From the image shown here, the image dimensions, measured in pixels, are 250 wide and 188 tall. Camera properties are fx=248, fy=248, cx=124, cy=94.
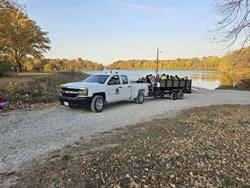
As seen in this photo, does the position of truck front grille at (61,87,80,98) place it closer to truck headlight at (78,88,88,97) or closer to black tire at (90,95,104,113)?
truck headlight at (78,88,88,97)

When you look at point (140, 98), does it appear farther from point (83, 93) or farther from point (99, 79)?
point (83, 93)

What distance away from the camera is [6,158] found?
17.6 ft

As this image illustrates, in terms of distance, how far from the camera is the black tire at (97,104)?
1117cm

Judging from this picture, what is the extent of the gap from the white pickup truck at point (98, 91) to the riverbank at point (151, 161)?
136 inches

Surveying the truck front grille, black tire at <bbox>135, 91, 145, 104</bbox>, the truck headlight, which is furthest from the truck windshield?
black tire at <bbox>135, 91, 145, 104</bbox>

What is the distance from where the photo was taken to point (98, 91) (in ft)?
37.8

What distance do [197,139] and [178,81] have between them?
36.9 feet

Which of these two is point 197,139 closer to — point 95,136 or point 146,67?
point 95,136

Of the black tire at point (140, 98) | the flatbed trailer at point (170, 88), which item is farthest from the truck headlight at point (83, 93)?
the flatbed trailer at point (170, 88)

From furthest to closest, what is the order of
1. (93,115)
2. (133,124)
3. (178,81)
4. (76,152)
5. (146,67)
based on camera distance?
(146,67) → (178,81) → (93,115) → (133,124) → (76,152)

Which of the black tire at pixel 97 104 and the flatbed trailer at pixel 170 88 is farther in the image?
the flatbed trailer at pixel 170 88

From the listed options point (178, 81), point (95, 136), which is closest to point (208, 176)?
point (95, 136)

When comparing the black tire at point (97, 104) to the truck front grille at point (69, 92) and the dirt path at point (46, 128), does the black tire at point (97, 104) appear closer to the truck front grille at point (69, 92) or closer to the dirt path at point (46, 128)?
the dirt path at point (46, 128)

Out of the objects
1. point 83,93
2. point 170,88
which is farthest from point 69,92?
point 170,88
